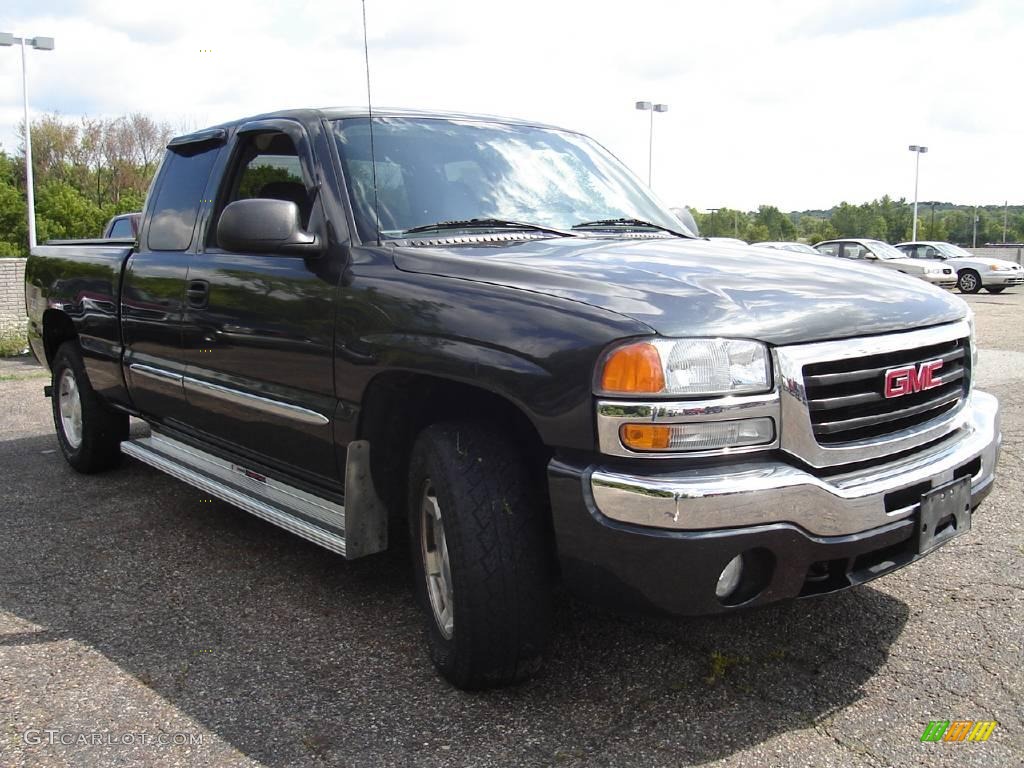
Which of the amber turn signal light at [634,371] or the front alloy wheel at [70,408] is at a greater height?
the amber turn signal light at [634,371]

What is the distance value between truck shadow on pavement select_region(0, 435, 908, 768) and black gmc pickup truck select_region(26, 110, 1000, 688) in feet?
0.78

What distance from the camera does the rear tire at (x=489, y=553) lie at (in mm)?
2809

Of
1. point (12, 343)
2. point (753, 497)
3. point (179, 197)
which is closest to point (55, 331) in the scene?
point (179, 197)

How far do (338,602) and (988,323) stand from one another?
15.5 metres

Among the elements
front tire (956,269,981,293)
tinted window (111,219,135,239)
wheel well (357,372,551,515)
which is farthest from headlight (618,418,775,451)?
front tire (956,269,981,293)

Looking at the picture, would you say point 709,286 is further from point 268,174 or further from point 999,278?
point 999,278

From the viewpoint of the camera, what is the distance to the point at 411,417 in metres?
3.39

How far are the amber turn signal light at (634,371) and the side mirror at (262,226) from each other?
1.41 meters

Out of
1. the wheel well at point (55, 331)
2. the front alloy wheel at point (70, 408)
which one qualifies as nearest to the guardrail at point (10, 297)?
the wheel well at point (55, 331)

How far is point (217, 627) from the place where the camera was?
3.62 m

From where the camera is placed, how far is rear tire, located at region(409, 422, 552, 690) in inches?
111

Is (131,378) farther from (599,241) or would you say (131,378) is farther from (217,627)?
(599,241)

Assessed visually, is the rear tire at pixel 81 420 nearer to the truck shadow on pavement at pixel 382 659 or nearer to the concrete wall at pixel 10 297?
the truck shadow on pavement at pixel 382 659

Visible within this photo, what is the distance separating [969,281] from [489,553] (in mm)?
28214
